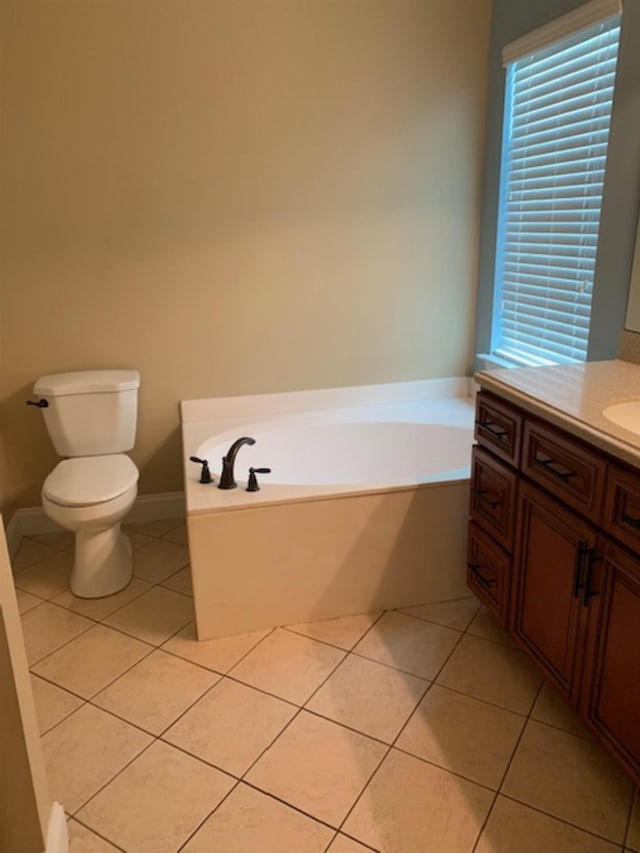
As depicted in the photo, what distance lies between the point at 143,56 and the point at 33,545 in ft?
7.08

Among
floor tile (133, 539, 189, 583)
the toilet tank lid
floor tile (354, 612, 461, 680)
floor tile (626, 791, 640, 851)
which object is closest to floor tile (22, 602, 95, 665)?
floor tile (133, 539, 189, 583)

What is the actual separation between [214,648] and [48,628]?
640mm

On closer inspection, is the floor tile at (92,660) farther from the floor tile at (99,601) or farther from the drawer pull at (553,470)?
the drawer pull at (553,470)

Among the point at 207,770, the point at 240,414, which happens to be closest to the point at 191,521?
the point at 207,770

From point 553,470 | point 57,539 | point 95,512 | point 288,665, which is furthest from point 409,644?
point 57,539

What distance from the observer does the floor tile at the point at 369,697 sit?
6.04 ft

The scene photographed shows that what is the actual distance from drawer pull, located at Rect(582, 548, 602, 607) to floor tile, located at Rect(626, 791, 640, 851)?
1.65ft

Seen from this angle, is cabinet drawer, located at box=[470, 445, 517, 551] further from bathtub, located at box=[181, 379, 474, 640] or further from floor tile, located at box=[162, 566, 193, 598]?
floor tile, located at box=[162, 566, 193, 598]

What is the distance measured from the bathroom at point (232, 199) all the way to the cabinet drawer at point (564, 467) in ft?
2.90

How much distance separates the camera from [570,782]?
5.36 feet

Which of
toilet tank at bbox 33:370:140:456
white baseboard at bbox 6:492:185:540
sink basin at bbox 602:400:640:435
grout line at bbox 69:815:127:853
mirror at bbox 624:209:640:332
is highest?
mirror at bbox 624:209:640:332

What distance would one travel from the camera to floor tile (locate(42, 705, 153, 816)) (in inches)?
65.0

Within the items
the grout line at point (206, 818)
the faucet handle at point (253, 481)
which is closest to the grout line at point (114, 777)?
the grout line at point (206, 818)

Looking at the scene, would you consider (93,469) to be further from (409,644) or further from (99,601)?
(409,644)
